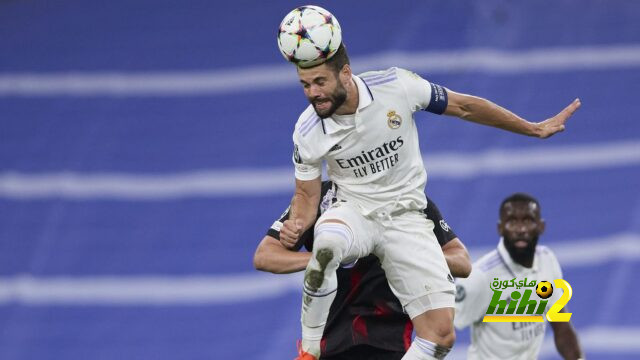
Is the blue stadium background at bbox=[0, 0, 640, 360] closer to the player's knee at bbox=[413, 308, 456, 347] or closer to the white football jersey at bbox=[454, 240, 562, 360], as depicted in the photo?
the white football jersey at bbox=[454, 240, 562, 360]

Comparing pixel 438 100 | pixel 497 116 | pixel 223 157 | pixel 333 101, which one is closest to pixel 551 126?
pixel 497 116

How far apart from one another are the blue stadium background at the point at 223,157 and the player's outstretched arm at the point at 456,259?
10.1ft

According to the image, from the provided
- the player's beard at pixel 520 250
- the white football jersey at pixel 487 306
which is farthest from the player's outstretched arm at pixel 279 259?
the player's beard at pixel 520 250

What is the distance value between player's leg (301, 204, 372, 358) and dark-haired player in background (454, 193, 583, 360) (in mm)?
1615

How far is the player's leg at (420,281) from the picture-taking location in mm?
5074

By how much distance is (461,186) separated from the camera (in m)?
9.38

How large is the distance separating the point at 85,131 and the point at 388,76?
4797mm

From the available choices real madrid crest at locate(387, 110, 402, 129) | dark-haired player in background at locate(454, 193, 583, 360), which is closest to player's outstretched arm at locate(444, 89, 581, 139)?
real madrid crest at locate(387, 110, 402, 129)

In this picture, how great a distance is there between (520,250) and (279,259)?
1.85 meters

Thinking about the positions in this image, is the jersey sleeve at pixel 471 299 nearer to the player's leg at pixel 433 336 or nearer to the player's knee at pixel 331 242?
the player's leg at pixel 433 336

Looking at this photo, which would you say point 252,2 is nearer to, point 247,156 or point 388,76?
point 247,156

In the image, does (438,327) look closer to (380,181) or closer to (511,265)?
(380,181)

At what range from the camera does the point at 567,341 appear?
22.1 feet

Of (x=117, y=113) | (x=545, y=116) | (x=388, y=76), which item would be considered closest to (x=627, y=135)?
(x=545, y=116)
